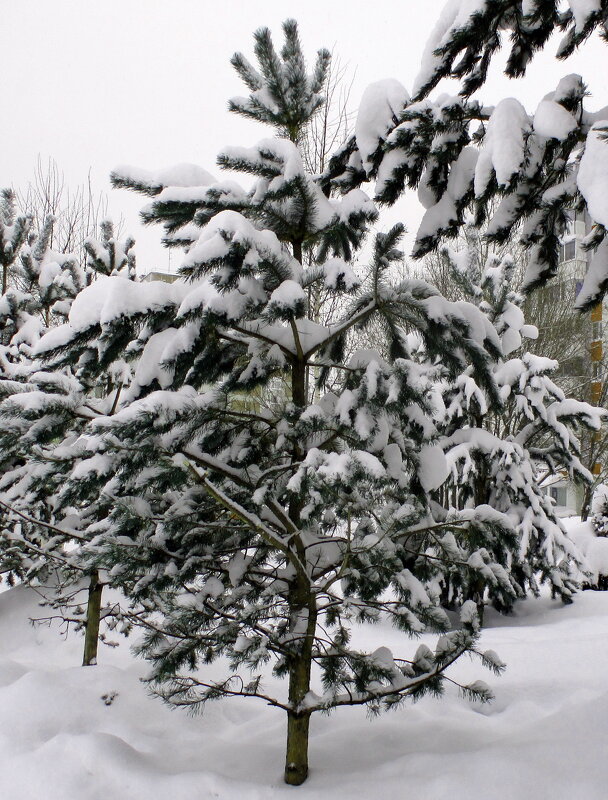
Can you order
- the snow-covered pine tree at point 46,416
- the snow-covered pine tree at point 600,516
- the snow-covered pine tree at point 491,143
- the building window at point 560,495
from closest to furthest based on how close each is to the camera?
the snow-covered pine tree at point 491,143
the snow-covered pine tree at point 46,416
the snow-covered pine tree at point 600,516
the building window at point 560,495

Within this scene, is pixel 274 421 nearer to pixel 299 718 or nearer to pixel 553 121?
pixel 299 718

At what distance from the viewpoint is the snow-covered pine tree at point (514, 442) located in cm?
762

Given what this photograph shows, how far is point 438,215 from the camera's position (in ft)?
9.78

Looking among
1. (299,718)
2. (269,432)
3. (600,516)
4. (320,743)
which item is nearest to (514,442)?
(600,516)

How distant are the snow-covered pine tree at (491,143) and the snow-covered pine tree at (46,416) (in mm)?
1716

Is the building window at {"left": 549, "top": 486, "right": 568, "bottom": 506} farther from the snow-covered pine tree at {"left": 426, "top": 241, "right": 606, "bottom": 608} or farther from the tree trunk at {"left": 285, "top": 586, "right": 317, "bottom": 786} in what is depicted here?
the tree trunk at {"left": 285, "top": 586, "right": 317, "bottom": 786}

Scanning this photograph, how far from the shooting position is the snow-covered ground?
2578 mm

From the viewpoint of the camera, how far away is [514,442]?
7.93 metres

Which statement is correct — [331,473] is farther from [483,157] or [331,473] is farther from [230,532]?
[483,157]

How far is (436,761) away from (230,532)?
1.51 meters

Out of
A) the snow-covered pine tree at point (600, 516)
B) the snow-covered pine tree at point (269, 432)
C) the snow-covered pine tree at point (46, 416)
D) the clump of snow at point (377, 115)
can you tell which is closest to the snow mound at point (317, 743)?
the snow-covered pine tree at point (269, 432)

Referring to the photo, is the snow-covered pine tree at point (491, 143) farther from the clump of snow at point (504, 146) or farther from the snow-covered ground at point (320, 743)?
the snow-covered ground at point (320, 743)

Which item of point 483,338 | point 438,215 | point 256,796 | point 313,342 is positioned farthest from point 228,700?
point 438,215

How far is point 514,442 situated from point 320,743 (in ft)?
18.3
